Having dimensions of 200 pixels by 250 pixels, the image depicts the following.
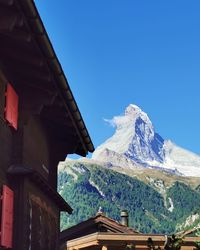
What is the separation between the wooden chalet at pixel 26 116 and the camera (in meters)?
8.16

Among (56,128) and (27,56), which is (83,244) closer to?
(56,128)

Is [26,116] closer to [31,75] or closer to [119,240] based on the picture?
[31,75]

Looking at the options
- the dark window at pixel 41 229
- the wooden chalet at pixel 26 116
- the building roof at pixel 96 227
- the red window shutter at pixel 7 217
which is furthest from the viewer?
the building roof at pixel 96 227

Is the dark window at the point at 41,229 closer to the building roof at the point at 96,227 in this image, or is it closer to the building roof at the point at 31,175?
the building roof at the point at 31,175

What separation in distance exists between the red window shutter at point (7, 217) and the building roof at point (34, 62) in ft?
6.41

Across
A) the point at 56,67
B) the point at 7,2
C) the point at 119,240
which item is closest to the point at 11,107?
the point at 56,67

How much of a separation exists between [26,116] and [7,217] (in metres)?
2.14

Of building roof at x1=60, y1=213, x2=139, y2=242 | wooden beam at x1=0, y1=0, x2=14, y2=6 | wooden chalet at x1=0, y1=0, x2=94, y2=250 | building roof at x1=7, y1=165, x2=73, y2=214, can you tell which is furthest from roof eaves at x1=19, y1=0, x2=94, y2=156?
building roof at x1=60, y1=213, x2=139, y2=242

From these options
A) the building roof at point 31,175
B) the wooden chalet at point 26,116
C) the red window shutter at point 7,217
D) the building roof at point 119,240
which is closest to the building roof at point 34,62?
the wooden chalet at point 26,116

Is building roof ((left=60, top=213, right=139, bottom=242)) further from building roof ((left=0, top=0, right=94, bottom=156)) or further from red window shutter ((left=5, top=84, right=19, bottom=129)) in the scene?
red window shutter ((left=5, top=84, right=19, bottom=129))

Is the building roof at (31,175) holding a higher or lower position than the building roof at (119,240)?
lower

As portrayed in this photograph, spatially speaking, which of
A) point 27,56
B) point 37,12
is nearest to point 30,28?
point 37,12

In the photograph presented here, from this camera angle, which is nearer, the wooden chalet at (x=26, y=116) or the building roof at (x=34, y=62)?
the building roof at (x=34, y=62)

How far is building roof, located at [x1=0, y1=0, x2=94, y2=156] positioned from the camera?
7.60 metres
